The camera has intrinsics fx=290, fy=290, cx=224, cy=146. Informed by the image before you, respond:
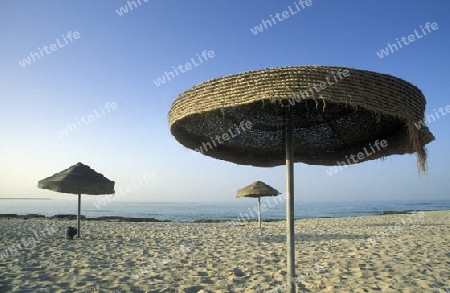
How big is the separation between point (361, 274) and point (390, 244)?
326cm

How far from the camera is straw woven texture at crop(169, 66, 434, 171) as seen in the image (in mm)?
1653

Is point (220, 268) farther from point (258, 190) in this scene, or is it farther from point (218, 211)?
point (218, 211)

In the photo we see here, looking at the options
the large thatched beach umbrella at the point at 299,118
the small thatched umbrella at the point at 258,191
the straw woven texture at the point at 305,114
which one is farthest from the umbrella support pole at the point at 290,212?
the small thatched umbrella at the point at 258,191

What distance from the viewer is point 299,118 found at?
269 cm

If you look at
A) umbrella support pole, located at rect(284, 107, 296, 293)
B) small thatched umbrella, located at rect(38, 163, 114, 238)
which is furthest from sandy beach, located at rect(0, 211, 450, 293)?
umbrella support pole, located at rect(284, 107, 296, 293)

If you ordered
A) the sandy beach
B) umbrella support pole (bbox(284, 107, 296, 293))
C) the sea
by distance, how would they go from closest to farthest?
umbrella support pole (bbox(284, 107, 296, 293)) → the sandy beach → the sea

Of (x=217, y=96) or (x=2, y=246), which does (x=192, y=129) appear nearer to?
(x=217, y=96)

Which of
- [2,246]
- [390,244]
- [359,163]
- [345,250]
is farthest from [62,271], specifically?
[390,244]

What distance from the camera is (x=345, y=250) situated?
632cm
